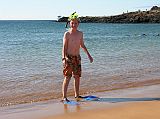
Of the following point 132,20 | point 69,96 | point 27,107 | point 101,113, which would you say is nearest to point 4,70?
point 69,96

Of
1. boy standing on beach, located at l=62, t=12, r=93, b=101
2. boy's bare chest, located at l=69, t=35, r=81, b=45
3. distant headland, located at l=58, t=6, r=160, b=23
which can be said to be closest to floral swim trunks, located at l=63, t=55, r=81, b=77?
boy standing on beach, located at l=62, t=12, r=93, b=101

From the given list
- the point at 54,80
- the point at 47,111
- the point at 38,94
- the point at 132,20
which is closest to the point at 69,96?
the point at 38,94

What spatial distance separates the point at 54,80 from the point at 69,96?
7.49 ft

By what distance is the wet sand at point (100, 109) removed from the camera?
608 centimetres

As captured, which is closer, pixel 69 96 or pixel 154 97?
pixel 154 97

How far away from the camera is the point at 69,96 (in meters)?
8.01

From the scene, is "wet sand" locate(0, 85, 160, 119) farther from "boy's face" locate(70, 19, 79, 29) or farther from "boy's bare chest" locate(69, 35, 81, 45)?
"boy's face" locate(70, 19, 79, 29)

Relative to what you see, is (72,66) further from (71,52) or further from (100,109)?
(100,109)

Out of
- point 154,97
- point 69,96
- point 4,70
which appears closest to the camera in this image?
point 154,97

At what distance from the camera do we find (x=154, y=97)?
7500mm

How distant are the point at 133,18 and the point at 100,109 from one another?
111 meters

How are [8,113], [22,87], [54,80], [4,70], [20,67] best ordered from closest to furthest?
[8,113]
[22,87]
[54,80]
[4,70]
[20,67]

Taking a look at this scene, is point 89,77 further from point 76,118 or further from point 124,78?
point 76,118

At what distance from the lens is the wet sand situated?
608cm
